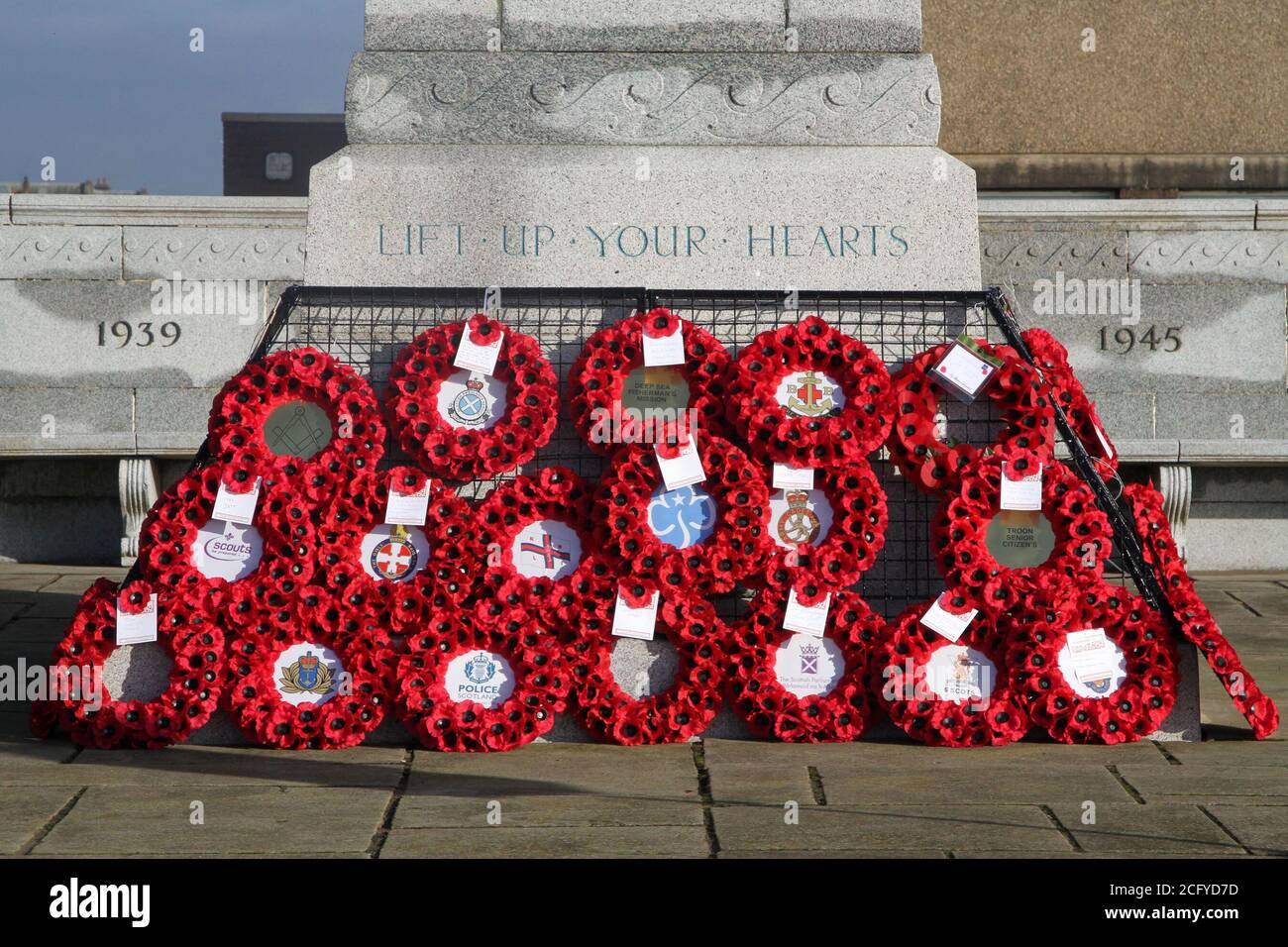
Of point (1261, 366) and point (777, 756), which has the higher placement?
point (1261, 366)

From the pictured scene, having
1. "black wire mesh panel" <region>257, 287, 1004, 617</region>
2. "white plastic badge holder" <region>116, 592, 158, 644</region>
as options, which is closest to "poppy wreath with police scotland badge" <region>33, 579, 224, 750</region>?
"white plastic badge holder" <region>116, 592, 158, 644</region>

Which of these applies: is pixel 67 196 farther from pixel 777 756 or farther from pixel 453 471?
pixel 777 756

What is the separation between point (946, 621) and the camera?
229 inches

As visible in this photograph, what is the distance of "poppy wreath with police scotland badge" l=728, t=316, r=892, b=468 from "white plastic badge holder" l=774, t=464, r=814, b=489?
0.02 m

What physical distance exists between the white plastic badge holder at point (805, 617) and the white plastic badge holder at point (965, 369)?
0.93 m

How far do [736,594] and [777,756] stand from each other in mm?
848

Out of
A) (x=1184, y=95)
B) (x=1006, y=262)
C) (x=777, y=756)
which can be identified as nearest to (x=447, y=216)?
(x=777, y=756)

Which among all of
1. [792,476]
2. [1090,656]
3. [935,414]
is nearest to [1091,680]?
[1090,656]

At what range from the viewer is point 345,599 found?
5809mm

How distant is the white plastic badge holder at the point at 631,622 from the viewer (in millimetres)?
5820

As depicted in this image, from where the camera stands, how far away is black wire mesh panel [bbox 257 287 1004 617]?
6.31m

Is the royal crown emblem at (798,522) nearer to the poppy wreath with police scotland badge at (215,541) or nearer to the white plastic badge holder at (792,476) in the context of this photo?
the white plastic badge holder at (792,476)

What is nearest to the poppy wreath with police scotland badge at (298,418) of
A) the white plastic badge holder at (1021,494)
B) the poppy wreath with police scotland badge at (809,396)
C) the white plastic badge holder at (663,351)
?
the white plastic badge holder at (663,351)

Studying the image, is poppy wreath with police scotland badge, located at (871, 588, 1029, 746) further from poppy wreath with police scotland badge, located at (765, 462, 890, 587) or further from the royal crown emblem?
the royal crown emblem
